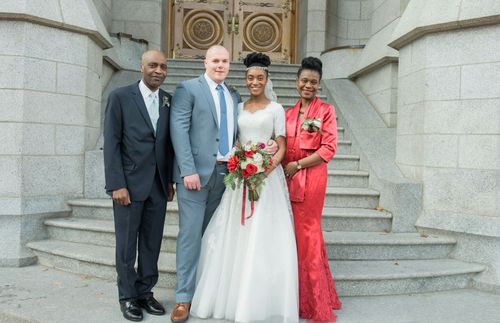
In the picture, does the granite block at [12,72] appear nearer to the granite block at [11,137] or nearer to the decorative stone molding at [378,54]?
the granite block at [11,137]

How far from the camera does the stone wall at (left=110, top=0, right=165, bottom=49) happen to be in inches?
342

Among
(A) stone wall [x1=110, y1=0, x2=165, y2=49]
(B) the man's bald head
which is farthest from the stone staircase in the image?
(A) stone wall [x1=110, y1=0, x2=165, y2=49]

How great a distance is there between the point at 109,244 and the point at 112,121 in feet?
6.31

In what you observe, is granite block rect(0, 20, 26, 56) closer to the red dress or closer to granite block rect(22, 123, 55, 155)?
granite block rect(22, 123, 55, 155)

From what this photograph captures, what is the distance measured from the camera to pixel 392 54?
6.34 meters

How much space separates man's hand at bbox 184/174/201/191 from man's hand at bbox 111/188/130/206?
44 centimetres

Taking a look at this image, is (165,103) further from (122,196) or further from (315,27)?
(315,27)

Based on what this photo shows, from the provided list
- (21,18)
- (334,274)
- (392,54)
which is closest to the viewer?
(334,274)

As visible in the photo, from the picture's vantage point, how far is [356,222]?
490 cm

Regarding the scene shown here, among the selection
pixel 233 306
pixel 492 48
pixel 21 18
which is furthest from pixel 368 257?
pixel 21 18

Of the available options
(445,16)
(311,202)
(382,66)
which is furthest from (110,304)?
(382,66)

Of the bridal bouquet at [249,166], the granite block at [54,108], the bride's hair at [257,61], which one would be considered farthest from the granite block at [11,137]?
the bride's hair at [257,61]

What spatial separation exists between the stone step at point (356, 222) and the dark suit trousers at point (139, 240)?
2042 millimetres

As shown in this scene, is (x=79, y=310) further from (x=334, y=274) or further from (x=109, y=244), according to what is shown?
(x=334, y=274)
